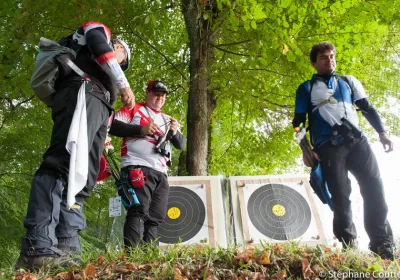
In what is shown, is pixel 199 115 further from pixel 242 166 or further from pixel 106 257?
pixel 242 166

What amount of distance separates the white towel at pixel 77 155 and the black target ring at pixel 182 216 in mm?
2603

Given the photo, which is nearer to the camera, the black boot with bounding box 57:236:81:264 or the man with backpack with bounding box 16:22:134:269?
the man with backpack with bounding box 16:22:134:269

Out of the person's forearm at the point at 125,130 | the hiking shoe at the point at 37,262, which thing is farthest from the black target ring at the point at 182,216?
the hiking shoe at the point at 37,262

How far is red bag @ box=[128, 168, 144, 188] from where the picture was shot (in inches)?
157

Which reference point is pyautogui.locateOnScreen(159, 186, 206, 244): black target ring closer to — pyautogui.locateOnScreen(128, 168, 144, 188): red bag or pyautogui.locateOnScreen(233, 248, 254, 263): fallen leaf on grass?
pyautogui.locateOnScreen(128, 168, 144, 188): red bag

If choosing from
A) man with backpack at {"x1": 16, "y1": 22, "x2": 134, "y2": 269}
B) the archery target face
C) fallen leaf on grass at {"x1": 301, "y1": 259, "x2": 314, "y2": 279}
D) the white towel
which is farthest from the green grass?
the archery target face

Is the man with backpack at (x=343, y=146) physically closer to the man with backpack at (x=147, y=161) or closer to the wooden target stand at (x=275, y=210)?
the man with backpack at (x=147, y=161)

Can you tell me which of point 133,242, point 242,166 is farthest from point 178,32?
point 133,242

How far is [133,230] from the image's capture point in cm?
377

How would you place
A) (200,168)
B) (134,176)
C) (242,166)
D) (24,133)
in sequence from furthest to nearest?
(242,166)
(24,133)
(200,168)
(134,176)

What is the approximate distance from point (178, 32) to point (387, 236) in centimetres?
782

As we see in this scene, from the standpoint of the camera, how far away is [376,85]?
348 inches

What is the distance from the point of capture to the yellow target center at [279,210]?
5359 millimetres

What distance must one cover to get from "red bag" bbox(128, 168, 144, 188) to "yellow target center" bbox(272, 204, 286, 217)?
2.09 meters
